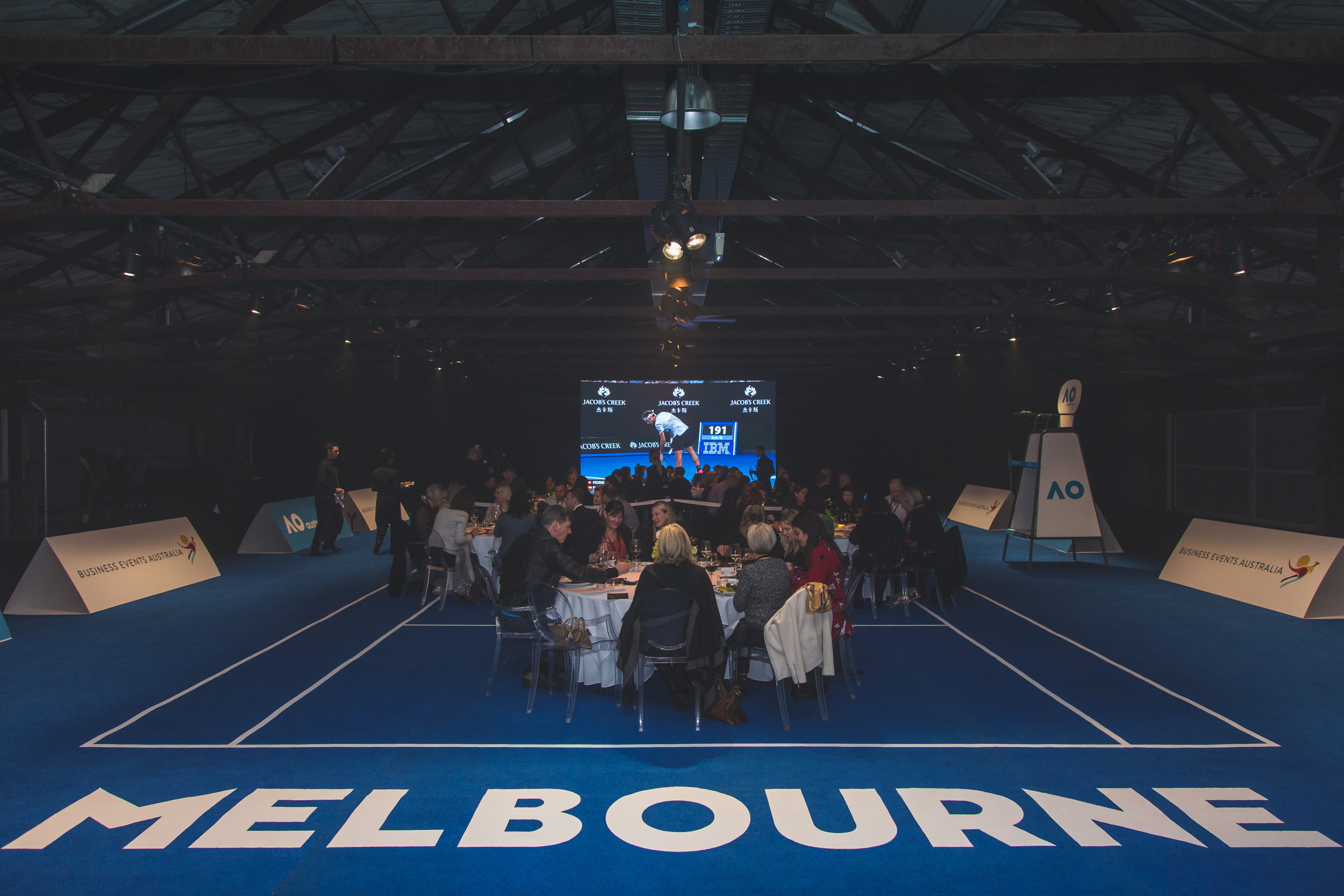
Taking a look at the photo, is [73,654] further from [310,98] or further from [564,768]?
[310,98]

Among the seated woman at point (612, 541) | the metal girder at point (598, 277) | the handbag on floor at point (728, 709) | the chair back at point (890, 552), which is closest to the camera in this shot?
the handbag on floor at point (728, 709)

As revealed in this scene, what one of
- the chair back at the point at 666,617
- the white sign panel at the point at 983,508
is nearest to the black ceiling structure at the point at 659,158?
the chair back at the point at 666,617

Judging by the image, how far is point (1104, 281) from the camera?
8656mm

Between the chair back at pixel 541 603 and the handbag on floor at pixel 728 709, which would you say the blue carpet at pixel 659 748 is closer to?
the handbag on floor at pixel 728 709

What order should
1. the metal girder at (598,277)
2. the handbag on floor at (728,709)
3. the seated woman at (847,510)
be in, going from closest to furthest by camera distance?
the handbag on floor at (728,709)
the metal girder at (598,277)
the seated woman at (847,510)

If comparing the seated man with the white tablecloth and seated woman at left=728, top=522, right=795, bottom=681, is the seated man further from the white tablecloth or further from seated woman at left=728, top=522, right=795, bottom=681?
seated woman at left=728, top=522, right=795, bottom=681

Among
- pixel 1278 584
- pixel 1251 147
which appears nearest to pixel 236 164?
pixel 1251 147

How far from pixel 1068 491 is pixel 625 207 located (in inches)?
270

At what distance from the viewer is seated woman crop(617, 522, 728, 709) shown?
424cm

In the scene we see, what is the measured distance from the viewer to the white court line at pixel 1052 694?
4.27 m

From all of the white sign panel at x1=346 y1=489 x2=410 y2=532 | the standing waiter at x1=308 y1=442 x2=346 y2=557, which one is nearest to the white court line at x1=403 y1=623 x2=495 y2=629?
the standing waiter at x1=308 y1=442 x2=346 y2=557

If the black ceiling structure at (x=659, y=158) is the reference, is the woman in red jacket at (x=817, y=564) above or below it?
below

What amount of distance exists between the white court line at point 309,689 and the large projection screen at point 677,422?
9.73m

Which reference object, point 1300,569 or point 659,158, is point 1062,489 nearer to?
point 1300,569
